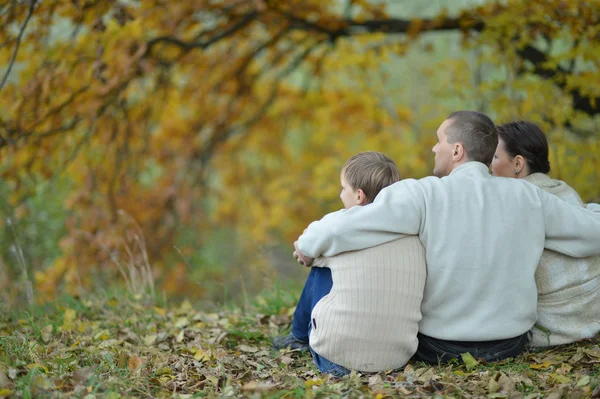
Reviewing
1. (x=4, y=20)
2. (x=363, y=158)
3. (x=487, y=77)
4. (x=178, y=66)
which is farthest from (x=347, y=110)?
(x=363, y=158)

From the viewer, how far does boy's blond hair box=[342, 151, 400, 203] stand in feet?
10.8

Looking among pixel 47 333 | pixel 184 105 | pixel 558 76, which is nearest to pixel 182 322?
pixel 47 333

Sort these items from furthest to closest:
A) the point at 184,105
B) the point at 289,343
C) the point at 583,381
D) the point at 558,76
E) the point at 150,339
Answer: the point at 184,105
the point at 558,76
the point at 150,339
the point at 289,343
the point at 583,381

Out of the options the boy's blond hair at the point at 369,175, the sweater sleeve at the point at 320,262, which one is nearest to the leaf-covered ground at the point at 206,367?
the sweater sleeve at the point at 320,262

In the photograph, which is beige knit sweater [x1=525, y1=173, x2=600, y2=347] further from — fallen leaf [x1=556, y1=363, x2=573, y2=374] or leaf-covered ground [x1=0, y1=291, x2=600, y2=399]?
fallen leaf [x1=556, y1=363, x2=573, y2=374]

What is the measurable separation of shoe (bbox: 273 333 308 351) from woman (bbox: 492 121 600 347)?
1.27 metres

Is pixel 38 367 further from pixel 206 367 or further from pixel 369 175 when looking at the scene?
pixel 369 175

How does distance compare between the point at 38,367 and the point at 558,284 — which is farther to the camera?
the point at 558,284

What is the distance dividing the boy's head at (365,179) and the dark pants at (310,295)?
1.28ft

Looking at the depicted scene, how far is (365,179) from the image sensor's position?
3285 mm

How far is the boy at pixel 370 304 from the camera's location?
3.09 metres

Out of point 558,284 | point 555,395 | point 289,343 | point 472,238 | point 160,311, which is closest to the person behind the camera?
point 555,395

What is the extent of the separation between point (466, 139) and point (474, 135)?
4cm

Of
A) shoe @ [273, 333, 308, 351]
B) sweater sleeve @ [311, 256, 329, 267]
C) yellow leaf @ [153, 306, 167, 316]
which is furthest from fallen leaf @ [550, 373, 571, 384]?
yellow leaf @ [153, 306, 167, 316]
